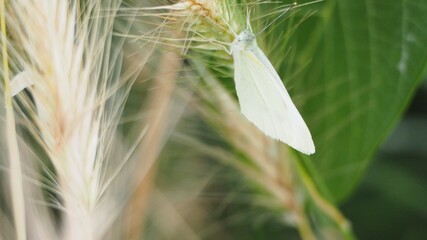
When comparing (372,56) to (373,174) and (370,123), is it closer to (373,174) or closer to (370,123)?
(370,123)

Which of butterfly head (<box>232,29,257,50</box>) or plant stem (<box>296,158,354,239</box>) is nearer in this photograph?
butterfly head (<box>232,29,257,50</box>)

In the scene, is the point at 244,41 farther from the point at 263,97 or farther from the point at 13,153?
the point at 13,153

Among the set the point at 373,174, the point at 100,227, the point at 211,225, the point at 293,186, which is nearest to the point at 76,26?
the point at 100,227

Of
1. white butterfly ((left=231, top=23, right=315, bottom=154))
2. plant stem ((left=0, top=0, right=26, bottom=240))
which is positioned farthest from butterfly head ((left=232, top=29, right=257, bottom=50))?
plant stem ((left=0, top=0, right=26, bottom=240))

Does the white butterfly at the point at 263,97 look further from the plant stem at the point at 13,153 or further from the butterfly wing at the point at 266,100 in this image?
the plant stem at the point at 13,153

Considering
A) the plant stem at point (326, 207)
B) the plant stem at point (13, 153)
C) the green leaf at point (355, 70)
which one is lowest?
the plant stem at point (326, 207)

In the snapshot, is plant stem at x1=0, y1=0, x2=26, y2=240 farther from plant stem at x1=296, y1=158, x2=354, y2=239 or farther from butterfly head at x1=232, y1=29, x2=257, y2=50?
plant stem at x1=296, y1=158, x2=354, y2=239

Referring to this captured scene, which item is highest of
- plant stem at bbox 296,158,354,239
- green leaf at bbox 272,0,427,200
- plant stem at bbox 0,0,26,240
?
plant stem at bbox 0,0,26,240

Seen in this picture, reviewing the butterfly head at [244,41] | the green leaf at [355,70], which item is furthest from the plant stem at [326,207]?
the butterfly head at [244,41]
